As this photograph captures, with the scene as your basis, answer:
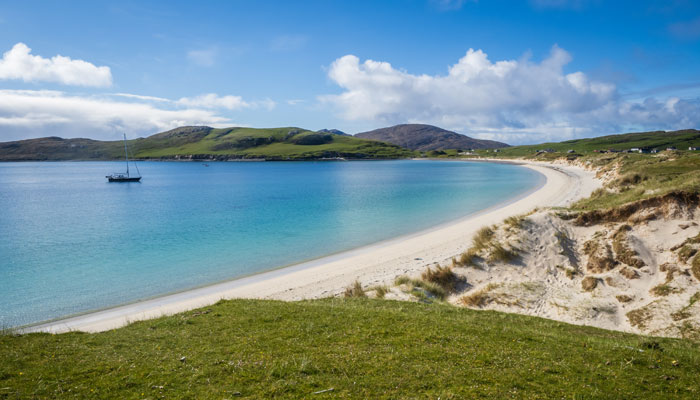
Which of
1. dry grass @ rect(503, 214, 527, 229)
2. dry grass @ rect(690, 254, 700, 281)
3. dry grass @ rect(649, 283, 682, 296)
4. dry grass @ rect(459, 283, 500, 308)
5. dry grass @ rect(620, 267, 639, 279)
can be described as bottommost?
dry grass @ rect(459, 283, 500, 308)

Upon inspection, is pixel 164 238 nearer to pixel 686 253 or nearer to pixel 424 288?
pixel 424 288

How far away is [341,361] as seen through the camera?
809cm

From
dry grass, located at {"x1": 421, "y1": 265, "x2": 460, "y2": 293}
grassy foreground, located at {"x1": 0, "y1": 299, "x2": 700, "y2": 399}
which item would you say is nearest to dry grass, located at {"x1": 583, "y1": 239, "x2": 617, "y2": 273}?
dry grass, located at {"x1": 421, "y1": 265, "x2": 460, "y2": 293}

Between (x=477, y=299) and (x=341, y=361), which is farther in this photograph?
(x=477, y=299)

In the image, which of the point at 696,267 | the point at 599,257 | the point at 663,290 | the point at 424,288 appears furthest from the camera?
the point at 599,257

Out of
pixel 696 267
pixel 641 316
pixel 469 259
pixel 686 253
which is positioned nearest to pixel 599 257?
pixel 686 253

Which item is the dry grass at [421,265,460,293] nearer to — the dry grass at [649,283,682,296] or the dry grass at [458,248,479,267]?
the dry grass at [458,248,479,267]

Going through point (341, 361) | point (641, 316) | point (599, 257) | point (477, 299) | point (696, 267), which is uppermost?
point (341, 361)

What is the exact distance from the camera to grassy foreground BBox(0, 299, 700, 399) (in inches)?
271

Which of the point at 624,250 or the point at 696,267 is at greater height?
the point at 624,250

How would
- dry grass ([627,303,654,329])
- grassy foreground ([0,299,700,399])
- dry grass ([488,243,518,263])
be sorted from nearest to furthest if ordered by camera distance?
1. grassy foreground ([0,299,700,399])
2. dry grass ([627,303,654,329])
3. dry grass ([488,243,518,263])

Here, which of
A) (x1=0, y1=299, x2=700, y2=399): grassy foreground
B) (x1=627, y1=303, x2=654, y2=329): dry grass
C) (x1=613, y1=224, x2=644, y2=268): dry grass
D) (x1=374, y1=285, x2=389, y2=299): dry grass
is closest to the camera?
(x1=0, y1=299, x2=700, y2=399): grassy foreground

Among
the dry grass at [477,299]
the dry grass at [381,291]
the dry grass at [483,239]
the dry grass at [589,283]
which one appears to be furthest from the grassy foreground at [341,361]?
the dry grass at [483,239]

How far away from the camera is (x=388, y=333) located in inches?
394
